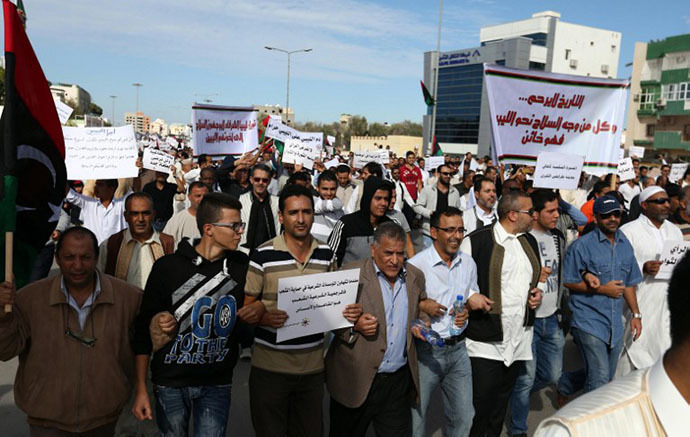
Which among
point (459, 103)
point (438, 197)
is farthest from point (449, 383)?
point (459, 103)

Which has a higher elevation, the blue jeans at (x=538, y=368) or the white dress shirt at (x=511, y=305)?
the white dress shirt at (x=511, y=305)

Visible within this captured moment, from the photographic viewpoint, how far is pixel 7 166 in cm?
272

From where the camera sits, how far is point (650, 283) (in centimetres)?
463

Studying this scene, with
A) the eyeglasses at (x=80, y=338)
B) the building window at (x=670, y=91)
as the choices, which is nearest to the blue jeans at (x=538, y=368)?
the eyeglasses at (x=80, y=338)

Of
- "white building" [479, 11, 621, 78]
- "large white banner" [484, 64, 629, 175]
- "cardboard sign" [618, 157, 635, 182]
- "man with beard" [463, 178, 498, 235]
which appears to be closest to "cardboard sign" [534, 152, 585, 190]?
"large white banner" [484, 64, 629, 175]

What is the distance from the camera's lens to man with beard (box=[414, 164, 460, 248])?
8830 millimetres

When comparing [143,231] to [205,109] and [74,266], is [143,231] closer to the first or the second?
[74,266]

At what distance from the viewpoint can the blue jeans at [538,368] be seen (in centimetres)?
431

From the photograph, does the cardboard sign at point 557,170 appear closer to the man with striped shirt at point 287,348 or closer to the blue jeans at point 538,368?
the blue jeans at point 538,368

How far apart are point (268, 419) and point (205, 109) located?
804 centimetres

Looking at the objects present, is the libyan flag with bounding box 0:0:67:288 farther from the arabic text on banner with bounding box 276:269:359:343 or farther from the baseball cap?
the baseball cap

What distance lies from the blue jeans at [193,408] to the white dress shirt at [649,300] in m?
3.22

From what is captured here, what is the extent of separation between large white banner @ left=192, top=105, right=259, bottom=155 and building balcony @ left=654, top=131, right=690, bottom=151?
163 feet

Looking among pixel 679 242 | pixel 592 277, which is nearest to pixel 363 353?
pixel 592 277
